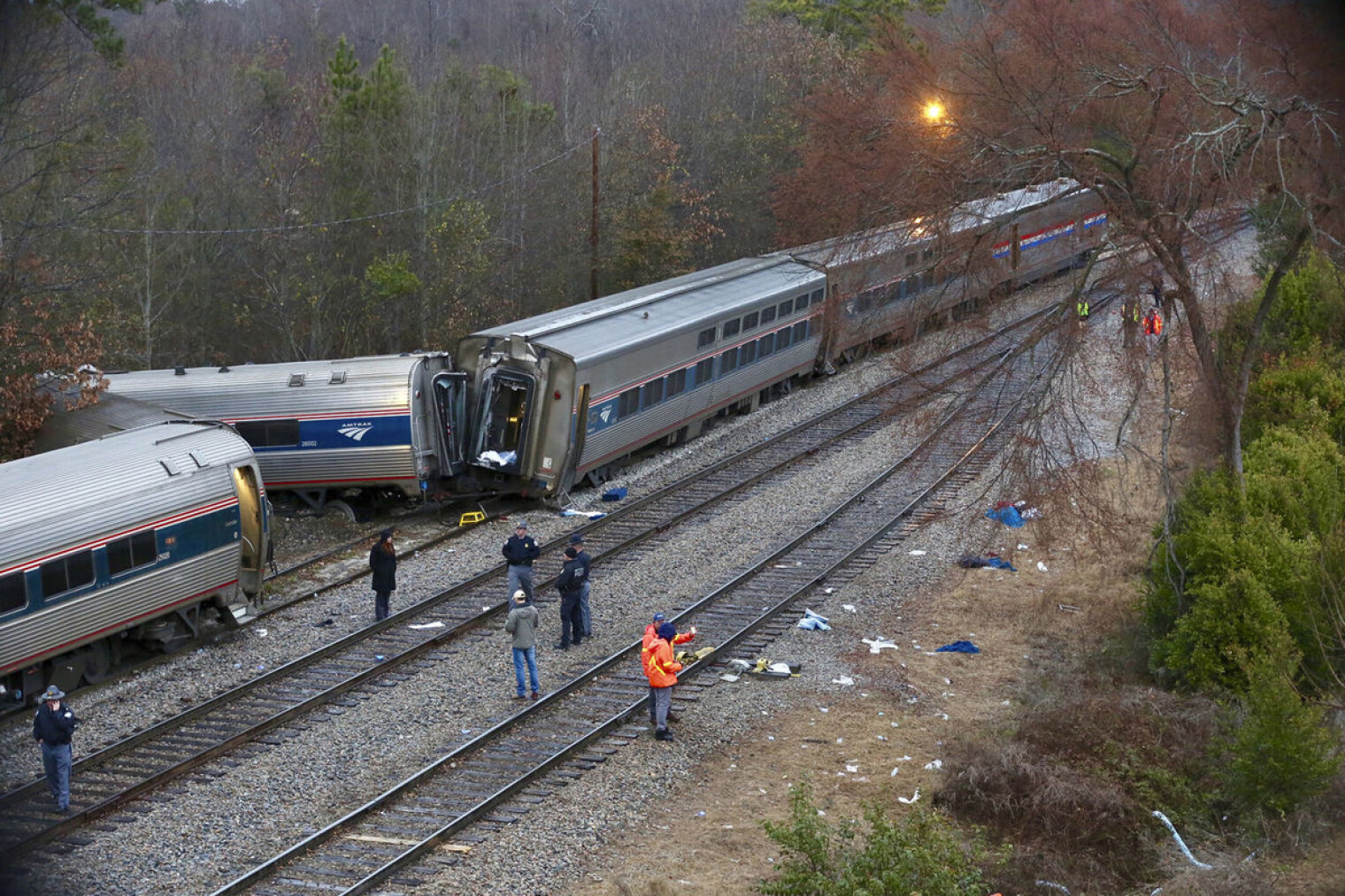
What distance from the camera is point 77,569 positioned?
1530 centimetres

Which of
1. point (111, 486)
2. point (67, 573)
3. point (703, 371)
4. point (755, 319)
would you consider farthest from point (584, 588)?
point (755, 319)

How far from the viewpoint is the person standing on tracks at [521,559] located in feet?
56.0

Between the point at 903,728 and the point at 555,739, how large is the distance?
3994 mm

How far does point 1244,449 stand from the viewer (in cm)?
1822

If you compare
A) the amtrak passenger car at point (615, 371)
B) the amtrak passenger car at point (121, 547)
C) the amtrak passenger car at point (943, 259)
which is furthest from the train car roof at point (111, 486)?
the amtrak passenger car at point (943, 259)

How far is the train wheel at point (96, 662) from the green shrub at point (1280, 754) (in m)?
12.8

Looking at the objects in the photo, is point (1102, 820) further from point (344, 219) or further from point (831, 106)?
point (344, 219)

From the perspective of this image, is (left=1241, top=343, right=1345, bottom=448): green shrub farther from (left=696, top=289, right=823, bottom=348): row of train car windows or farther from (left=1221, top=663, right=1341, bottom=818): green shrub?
(left=696, top=289, right=823, bottom=348): row of train car windows

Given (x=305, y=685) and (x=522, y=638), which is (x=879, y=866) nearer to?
(x=522, y=638)

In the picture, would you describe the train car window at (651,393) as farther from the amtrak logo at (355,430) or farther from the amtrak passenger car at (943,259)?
the amtrak logo at (355,430)

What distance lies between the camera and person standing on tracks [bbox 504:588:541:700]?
14.9m

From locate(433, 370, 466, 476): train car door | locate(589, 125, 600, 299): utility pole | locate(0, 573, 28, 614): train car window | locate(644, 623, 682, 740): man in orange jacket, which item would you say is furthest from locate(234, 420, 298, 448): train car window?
locate(589, 125, 600, 299): utility pole

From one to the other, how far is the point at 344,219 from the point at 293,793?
2057 cm

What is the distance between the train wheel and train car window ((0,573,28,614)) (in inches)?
58.2
